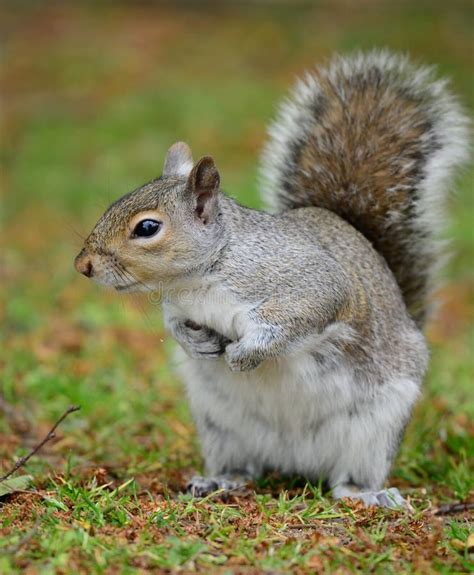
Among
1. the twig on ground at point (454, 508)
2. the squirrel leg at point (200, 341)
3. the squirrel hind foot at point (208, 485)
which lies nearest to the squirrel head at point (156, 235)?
the squirrel leg at point (200, 341)

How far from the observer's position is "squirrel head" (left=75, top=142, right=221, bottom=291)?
257 cm

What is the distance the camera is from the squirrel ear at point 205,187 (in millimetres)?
2635

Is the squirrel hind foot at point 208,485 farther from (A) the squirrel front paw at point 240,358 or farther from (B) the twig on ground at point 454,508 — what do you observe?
(B) the twig on ground at point 454,508

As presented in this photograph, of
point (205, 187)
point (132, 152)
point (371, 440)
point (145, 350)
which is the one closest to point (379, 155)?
point (205, 187)

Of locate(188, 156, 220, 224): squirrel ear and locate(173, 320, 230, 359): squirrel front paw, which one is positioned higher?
locate(188, 156, 220, 224): squirrel ear

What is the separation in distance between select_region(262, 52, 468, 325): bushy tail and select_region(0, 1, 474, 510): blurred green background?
0.84 ft

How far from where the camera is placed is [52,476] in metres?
2.81

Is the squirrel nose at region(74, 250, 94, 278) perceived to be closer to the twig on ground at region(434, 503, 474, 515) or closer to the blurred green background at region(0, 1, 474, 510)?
the blurred green background at region(0, 1, 474, 510)

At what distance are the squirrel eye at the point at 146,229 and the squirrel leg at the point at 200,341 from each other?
302mm

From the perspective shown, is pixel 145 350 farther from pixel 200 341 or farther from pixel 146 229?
pixel 146 229

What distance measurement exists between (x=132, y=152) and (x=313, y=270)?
5.44 m

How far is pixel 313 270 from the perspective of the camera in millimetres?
2797

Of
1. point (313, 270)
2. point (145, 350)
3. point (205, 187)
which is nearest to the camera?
point (205, 187)

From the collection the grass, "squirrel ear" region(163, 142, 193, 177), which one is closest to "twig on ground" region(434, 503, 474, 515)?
the grass
